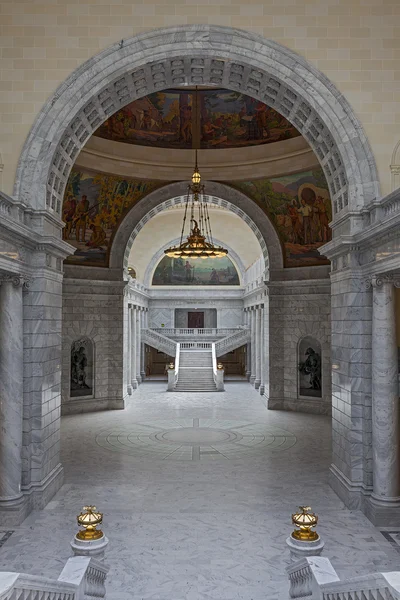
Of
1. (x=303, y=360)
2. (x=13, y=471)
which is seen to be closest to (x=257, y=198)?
(x=303, y=360)

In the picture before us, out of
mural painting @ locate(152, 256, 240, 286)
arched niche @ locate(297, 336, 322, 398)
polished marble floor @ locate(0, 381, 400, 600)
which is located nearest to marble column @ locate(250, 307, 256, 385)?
mural painting @ locate(152, 256, 240, 286)

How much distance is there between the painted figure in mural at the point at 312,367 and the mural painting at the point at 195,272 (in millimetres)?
21787

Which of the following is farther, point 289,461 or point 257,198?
point 257,198

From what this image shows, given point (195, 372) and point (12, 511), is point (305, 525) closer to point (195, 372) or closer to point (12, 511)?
point (12, 511)

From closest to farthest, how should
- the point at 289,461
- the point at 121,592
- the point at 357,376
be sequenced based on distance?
the point at 121,592, the point at 357,376, the point at 289,461

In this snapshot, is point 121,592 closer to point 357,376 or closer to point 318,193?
point 357,376

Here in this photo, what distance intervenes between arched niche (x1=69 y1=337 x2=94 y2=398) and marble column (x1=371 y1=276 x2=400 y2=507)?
16694 mm

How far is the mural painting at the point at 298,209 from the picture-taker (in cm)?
2423

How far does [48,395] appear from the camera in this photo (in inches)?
525

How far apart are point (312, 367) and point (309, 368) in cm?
16

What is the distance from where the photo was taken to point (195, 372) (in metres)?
36.8

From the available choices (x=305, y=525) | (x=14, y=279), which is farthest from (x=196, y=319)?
(x=305, y=525)

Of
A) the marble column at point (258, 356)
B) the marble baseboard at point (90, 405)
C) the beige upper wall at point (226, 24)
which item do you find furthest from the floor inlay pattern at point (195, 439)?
the marble column at point (258, 356)

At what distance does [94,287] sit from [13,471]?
49.1 ft
